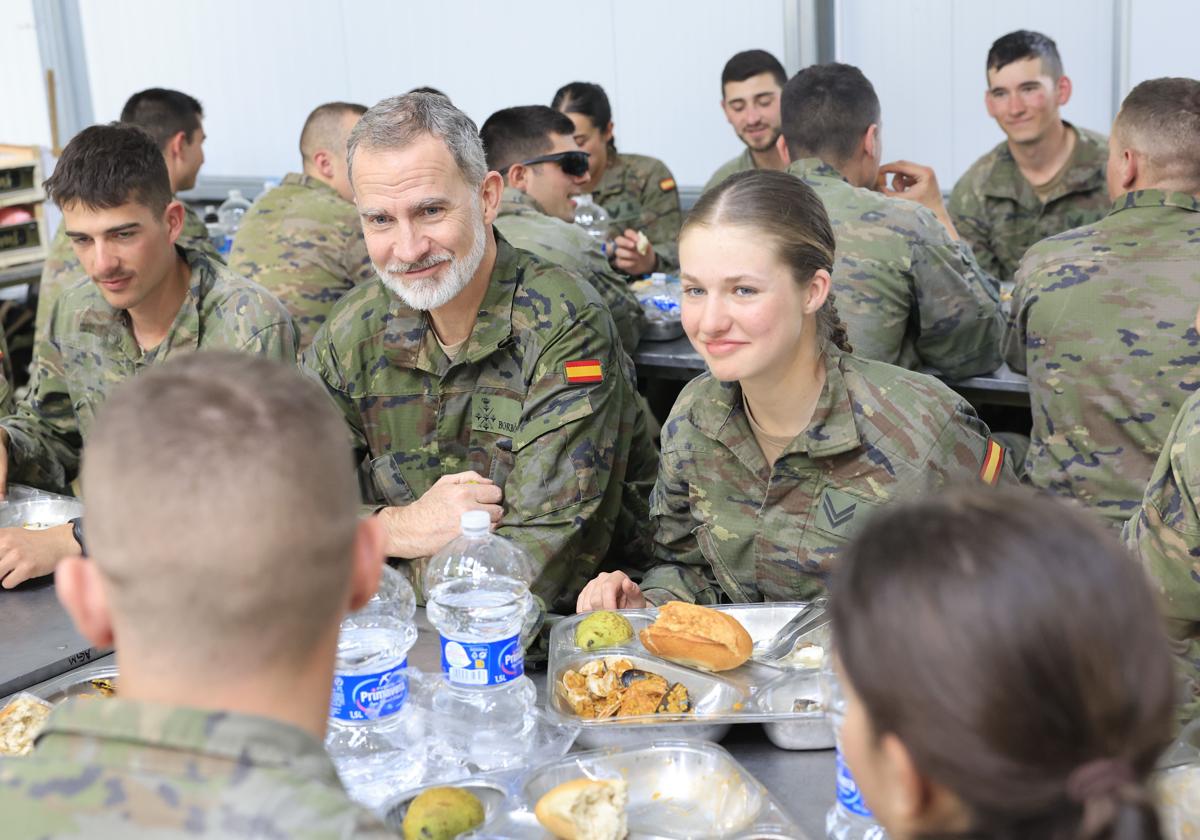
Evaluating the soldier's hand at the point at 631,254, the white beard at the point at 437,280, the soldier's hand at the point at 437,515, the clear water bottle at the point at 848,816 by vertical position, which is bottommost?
the clear water bottle at the point at 848,816

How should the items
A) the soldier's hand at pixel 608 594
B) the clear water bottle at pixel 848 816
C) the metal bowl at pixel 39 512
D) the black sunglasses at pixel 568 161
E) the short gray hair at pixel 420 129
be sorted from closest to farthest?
the clear water bottle at pixel 848 816 < the soldier's hand at pixel 608 594 < the short gray hair at pixel 420 129 < the metal bowl at pixel 39 512 < the black sunglasses at pixel 568 161

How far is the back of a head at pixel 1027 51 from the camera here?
5.10m

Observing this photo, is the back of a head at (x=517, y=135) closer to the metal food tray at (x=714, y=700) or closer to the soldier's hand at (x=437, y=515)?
the soldier's hand at (x=437, y=515)

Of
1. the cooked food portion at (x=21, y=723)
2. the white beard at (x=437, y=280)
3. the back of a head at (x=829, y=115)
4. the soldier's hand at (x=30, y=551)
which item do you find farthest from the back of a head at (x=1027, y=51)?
the cooked food portion at (x=21, y=723)

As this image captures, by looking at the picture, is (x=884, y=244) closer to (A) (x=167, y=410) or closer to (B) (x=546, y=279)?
(B) (x=546, y=279)

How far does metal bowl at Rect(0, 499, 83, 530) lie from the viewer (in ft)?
9.38

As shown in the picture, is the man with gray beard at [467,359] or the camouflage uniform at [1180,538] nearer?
the camouflage uniform at [1180,538]

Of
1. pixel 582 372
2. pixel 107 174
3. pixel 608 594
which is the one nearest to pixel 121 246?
pixel 107 174

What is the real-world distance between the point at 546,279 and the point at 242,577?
182cm

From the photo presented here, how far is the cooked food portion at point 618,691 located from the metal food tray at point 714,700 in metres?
0.02

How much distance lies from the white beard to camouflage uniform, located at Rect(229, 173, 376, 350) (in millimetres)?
1829

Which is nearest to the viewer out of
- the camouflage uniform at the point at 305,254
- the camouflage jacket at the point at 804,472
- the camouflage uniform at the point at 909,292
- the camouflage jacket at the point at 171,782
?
→ the camouflage jacket at the point at 171,782

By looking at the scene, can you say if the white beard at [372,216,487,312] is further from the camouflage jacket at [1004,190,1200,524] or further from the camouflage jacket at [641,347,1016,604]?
the camouflage jacket at [1004,190,1200,524]

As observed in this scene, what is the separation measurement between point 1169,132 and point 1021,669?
106 inches
